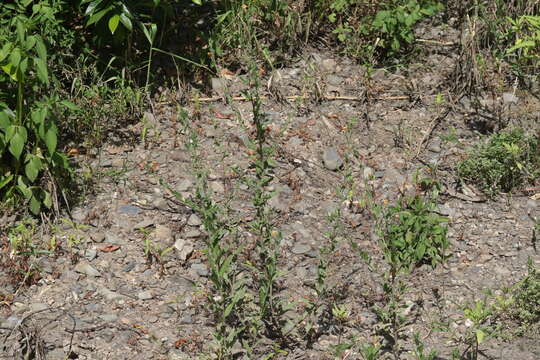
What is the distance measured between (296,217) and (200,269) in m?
0.70

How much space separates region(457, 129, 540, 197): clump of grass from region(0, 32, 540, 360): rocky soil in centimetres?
9

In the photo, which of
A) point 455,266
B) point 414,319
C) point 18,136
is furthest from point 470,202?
point 18,136

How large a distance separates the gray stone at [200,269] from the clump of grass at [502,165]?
1.75 meters

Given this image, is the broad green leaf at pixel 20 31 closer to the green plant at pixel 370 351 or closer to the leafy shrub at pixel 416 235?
the leafy shrub at pixel 416 235

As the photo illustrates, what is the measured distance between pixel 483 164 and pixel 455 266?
0.76 metres

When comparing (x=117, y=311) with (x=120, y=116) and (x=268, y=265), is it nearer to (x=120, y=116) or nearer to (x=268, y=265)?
(x=268, y=265)

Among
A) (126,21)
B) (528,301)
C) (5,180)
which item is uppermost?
(126,21)

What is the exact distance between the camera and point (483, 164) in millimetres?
4938

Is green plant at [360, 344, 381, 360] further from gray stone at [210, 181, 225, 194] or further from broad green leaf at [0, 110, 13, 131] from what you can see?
broad green leaf at [0, 110, 13, 131]

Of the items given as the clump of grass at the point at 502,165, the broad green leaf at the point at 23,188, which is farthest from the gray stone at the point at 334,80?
the broad green leaf at the point at 23,188

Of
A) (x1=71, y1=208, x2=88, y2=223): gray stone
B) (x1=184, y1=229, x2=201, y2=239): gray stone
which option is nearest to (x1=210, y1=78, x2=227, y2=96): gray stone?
(x1=184, y1=229, x2=201, y2=239): gray stone

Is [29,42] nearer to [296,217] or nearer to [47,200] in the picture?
[47,200]

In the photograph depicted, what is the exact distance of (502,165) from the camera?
492 centimetres

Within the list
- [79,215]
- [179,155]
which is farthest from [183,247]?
[179,155]
